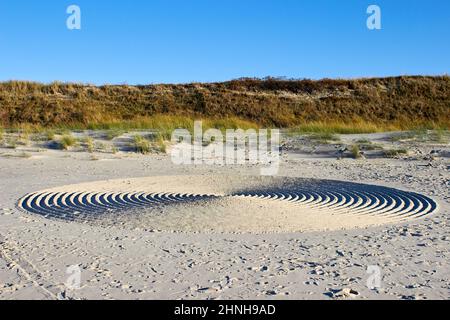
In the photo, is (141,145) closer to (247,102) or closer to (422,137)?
(422,137)

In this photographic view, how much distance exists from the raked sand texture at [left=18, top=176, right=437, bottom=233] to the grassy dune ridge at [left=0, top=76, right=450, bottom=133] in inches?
610

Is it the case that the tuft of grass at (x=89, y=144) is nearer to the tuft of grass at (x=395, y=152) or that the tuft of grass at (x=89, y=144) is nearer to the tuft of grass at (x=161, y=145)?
the tuft of grass at (x=161, y=145)

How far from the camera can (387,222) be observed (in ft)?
19.4

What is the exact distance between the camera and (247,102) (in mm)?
27219

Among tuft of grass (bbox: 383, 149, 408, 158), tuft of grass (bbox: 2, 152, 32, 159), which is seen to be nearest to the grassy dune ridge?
tuft of grass (bbox: 383, 149, 408, 158)

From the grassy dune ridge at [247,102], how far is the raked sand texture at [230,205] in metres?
15.5

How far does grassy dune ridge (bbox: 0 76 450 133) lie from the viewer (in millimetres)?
25172

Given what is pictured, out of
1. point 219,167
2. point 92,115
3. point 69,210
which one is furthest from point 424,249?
point 92,115

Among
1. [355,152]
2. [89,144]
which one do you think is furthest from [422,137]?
[89,144]

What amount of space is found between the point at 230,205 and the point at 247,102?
2102 cm

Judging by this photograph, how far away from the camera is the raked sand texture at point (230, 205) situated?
5.83m

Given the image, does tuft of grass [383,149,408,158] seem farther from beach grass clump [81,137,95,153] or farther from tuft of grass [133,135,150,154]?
beach grass clump [81,137,95,153]

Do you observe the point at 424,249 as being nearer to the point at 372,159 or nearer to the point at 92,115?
the point at 372,159
